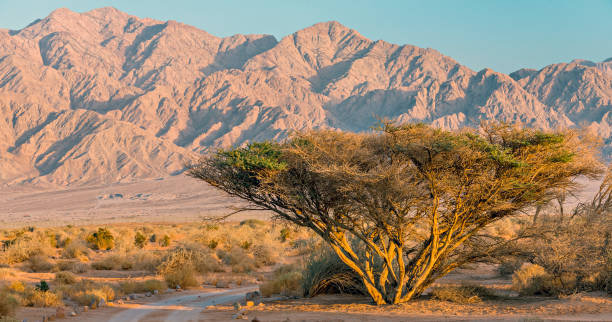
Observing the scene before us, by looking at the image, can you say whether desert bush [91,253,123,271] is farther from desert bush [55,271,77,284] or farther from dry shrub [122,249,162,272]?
desert bush [55,271,77,284]

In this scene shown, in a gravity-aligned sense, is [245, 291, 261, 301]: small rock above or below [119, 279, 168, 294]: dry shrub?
below

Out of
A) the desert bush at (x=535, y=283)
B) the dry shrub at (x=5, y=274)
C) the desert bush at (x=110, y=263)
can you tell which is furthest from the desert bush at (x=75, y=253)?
the desert bush at (x=535, y=283)

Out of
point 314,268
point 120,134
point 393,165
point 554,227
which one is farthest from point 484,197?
point 120,134

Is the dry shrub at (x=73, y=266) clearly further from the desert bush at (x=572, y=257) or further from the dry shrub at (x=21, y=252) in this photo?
the desert bush at (x=572, y=257)

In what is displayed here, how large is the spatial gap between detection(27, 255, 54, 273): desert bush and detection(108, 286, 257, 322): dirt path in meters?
9.57

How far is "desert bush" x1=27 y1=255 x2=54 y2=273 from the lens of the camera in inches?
971

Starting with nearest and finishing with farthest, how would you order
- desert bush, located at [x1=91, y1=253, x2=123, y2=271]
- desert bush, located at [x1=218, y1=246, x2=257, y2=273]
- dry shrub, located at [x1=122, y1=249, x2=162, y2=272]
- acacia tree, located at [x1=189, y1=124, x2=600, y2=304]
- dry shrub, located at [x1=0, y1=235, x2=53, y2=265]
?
1. acacia tree, located at [x1=189, y1=124, x2=600, y2=304]
2. dry shrub, located at [x1=122, y1=249, x2=162, y2=272]
3. desert bush, located at [x1=91, y1=253, x2=123, y2=271]
4. dry shrub, located at [x1=0, y1=235, x2=53, y2=265]
5. desert bush, located at [x1=218, y1=246, x2=257, y2=273]

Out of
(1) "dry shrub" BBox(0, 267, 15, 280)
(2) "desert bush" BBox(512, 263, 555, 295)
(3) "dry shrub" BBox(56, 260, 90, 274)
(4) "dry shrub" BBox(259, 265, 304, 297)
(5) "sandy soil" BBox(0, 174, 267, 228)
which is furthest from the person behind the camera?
(5) "sandy soil" BBox(0, 174, 267, 228)

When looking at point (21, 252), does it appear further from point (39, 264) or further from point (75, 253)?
point (75, 253)

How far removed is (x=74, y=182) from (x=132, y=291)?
14360 cm

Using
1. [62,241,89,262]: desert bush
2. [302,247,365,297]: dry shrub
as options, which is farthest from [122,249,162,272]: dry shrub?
[302,247,365,297]: dry shrub

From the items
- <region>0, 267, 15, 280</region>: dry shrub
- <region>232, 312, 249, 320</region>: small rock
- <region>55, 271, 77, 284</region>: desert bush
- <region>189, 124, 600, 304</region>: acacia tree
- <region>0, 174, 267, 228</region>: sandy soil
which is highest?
<region>0, 174, 267, 228</region>: sandy soil

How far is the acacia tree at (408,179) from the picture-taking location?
1304 cm

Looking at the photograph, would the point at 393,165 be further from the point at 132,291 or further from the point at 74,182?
the point at 74,182
